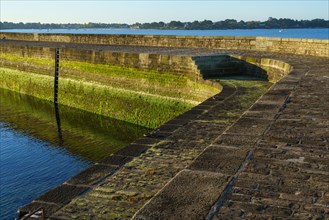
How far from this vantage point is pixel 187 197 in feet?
11.1

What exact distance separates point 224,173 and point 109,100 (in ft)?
41.4

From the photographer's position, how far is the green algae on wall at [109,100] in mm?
13695

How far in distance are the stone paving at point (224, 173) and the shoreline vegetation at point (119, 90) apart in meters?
5.55

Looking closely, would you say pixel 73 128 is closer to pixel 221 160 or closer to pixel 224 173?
pixel 221 160

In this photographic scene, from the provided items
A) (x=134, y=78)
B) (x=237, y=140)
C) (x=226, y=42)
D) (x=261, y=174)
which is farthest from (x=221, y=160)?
(x=226, y=42)

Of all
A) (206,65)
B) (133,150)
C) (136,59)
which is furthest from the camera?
(136,59)

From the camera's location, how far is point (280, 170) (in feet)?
12.9

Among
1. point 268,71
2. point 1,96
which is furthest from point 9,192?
point 1,96

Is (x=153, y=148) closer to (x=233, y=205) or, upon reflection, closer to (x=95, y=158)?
(x=233, y=205)

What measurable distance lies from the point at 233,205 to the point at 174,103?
10306mm

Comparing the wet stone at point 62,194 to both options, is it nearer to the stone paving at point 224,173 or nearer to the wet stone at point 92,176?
the stone paving at point 224,173

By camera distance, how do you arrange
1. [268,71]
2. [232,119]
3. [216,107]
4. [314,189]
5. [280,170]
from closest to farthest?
[314,189] → [280,170] → [232,119] → [216,107] → [268,71]

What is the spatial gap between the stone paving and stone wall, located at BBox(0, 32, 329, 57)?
9.26 metres

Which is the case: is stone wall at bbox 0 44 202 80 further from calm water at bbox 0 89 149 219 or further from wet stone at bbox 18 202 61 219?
wet stone at bbox 18 202 61 219
